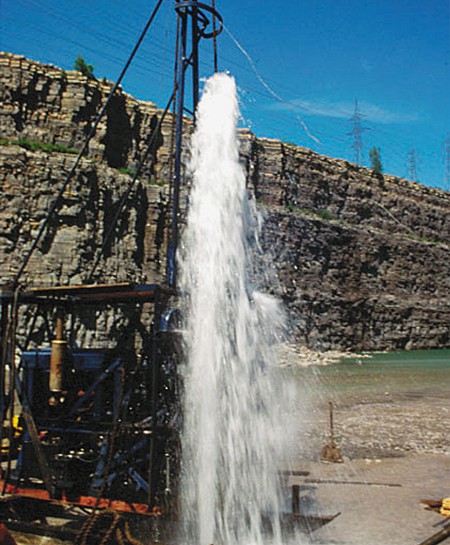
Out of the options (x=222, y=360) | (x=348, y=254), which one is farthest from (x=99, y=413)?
(x=348, y=254)

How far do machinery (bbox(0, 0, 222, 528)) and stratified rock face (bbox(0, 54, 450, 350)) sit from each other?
47.2 ft

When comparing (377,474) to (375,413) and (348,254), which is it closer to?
(375,413)

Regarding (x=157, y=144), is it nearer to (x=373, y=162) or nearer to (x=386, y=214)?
(x=386, y=214)

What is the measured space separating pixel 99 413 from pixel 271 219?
54609 mm

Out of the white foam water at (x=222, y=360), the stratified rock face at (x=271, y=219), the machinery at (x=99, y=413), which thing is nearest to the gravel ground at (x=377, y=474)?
the white foam water at (x=222, y=360)

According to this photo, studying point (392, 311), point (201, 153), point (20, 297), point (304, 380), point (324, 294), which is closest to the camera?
point (20, 297)

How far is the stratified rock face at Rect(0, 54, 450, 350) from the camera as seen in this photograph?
3681cm

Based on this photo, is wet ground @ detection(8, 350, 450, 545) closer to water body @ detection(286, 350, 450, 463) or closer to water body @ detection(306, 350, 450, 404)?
water body @ detection(286, 350, 450, 463)

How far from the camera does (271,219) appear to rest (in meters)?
60.5

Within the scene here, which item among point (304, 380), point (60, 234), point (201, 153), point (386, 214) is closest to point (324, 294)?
point (386, 214)

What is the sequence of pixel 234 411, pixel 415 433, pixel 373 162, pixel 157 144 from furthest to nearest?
1. pixel 373 162
2. pixel 157 144
3. pixel 415 433
4. pixel 234 411

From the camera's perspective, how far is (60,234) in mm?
36562

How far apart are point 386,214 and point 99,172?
50460mm

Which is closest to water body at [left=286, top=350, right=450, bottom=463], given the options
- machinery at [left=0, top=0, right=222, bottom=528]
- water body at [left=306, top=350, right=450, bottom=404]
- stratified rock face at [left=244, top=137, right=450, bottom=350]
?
water body at [left=306, top=350, right=450, bottom=404]
